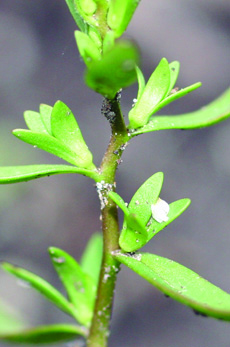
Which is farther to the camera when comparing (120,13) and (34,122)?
(34,122)

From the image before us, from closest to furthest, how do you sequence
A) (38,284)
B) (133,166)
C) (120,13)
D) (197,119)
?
(120,13) < (38,284) < (197,119) < (133,166)

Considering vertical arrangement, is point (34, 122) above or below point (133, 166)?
above

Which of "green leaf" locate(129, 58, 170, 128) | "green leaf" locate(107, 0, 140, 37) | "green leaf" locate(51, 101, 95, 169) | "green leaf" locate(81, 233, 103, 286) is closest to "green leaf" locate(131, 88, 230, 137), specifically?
"green leaf" locate(129, 58, 170, 128)

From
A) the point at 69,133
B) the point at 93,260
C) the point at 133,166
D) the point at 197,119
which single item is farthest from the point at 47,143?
the point at 133,166

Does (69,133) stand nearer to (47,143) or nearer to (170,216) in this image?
(47,143)

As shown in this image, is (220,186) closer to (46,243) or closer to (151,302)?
(151,302)

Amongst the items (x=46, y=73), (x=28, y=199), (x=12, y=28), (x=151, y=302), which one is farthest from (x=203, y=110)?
(x=12, y=28)

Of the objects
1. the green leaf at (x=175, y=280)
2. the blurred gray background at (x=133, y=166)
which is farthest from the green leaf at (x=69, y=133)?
the blurred gray background at (x=133, y=166)
